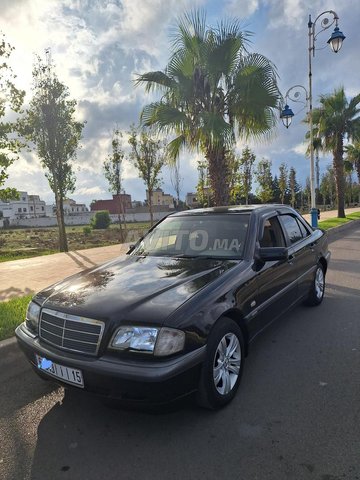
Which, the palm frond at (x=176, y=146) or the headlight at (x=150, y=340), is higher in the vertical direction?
the palm frond at (x=176, y=146)

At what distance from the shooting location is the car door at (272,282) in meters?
3.58

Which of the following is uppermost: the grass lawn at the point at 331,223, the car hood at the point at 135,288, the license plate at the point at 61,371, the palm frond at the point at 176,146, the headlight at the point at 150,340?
the palm frond at the point at 176,146

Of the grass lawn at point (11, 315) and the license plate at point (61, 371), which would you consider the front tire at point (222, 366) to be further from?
the grass lawn at point (11, 315)

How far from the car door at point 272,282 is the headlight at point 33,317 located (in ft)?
6.20

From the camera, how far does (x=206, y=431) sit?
2.68 metres

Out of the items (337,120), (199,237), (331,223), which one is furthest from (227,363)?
(337,120)

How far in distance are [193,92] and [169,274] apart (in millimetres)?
8240

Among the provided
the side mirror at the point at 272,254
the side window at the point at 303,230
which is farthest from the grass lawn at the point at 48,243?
the side mirror at the point at 272,254

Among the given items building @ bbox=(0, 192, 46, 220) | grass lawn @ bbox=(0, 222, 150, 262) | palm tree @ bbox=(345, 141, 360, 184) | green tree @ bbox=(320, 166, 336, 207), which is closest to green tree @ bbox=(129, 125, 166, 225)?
grass lawn @ bbox=(0, 222, 150, 262)

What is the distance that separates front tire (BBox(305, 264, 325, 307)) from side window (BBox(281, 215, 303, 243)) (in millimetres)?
811

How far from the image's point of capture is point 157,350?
249 cm

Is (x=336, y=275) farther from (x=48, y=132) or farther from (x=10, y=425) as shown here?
(x=48, y=132)

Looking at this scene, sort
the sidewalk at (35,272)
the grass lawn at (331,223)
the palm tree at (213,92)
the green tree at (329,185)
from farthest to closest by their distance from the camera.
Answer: the green tree at (329,185) < the grass lawn at (331,223) < the palm tree at (213,92) < the sidewalk at (35,272)

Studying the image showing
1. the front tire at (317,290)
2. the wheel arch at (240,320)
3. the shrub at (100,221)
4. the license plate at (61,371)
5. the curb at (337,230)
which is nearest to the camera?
the license plate at (61,371)
